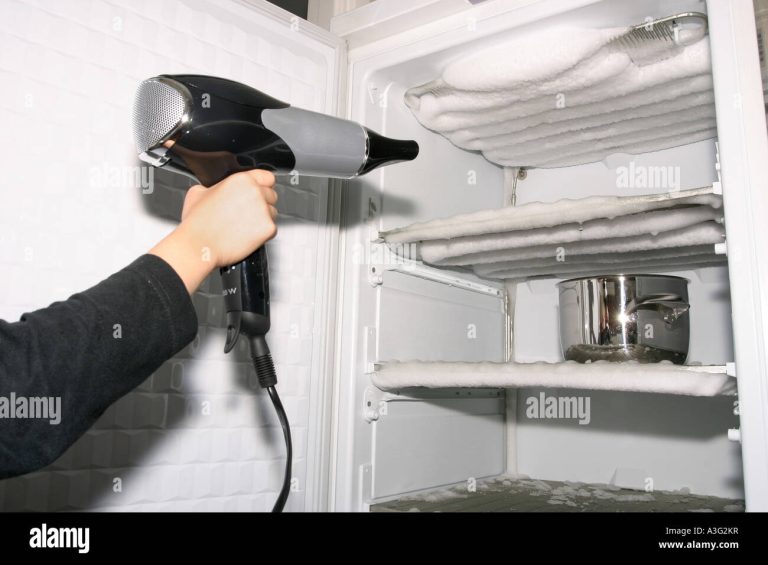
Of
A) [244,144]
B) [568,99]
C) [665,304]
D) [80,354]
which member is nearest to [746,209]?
[665,304]

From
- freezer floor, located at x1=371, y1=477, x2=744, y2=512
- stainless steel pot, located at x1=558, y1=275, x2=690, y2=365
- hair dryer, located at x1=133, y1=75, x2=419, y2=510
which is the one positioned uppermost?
hair dryer, located at x1=133, y1=75, x2=419, y2=510

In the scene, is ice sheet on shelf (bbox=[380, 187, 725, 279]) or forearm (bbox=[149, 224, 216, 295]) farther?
ice sheet on shelf (bbox=[380, 187, 725, 279])

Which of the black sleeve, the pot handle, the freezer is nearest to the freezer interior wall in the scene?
the freezer

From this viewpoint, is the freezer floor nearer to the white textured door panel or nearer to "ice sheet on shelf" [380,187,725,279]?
the white textured door panel

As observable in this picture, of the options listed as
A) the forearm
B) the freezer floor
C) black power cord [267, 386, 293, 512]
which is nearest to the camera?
the forearm

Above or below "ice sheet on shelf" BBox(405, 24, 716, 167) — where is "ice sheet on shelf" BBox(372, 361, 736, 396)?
below

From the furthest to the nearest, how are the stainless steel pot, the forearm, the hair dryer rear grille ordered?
1. the stainless steel pot
2. the hair dryer rear grille
3. the forearm

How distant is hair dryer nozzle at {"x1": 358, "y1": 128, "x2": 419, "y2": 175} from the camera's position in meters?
0.85

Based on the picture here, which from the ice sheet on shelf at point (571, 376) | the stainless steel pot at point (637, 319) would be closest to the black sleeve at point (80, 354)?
the ice sheet on shelf at point (571, 376)

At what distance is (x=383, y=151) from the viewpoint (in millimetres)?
859

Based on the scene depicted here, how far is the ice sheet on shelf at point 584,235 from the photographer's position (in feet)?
2.77

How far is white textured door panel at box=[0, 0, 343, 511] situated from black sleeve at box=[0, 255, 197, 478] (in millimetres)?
255

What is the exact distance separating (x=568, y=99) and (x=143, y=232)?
28.2 inches
